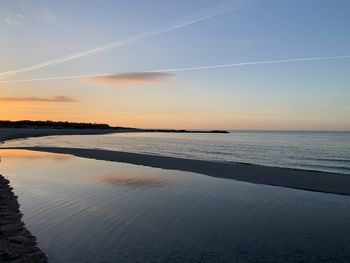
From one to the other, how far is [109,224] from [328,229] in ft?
19.6

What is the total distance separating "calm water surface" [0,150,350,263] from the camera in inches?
324

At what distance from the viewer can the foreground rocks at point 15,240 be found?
747 centimetres

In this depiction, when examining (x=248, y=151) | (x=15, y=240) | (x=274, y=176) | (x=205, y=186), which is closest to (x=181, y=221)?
(x=15, y=240)

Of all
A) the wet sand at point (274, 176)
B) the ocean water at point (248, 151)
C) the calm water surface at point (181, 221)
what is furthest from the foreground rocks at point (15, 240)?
the ocean water at point (248, 151)

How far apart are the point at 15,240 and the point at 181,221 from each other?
4.44 metres

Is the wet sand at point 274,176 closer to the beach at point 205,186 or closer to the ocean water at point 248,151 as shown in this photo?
the beach at point 205,186

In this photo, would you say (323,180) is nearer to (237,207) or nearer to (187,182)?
(187,182)

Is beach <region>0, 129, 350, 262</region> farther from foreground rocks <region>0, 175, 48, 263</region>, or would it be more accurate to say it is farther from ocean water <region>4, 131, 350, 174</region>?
ocean water <region>4, 131, 350, 174</region>

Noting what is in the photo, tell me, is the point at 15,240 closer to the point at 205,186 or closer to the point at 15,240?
the point at 15,240

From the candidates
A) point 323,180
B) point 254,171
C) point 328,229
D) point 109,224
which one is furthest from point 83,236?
point 254,171

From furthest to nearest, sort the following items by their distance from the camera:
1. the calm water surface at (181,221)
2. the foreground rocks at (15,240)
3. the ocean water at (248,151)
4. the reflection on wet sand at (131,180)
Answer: the ocean water at (248,151), the reflection on wet sand at (131,180), the calm water surface at (181,221), the foreground rocks at (15,240)

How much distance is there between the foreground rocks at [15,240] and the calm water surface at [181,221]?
27cm

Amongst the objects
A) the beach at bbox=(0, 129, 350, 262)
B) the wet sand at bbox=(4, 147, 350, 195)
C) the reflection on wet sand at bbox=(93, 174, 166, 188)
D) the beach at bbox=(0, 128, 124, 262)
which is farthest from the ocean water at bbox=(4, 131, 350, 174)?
the beach at bbox=(0, 128, 124, 262)

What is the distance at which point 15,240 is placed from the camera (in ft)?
27.8
